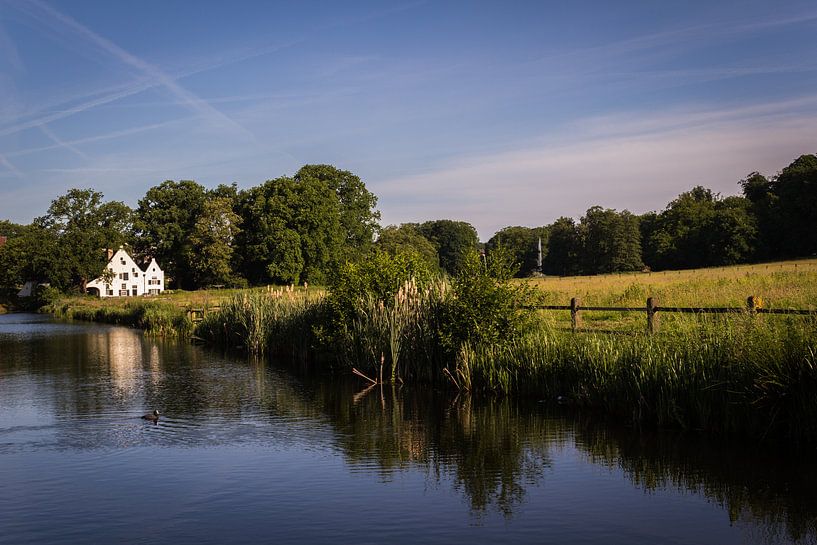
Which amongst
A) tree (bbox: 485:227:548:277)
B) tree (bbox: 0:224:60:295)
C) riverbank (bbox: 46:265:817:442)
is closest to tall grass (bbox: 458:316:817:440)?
riverbank (bbox: 46:265:817:442)

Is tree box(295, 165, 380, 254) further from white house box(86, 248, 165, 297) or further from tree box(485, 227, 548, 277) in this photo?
tree box(485, 227, 548, 277)

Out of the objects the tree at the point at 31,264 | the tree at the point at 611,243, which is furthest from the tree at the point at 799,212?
the tree at the point at 31,264

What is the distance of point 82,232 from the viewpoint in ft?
283

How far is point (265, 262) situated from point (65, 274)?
22.8 m

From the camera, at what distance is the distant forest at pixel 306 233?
76812 millimetres

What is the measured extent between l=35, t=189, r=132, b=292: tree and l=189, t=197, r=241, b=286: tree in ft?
38.1

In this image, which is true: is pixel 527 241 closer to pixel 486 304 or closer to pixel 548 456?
pixel 486 304

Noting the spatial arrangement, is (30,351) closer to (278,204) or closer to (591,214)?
(278,204)

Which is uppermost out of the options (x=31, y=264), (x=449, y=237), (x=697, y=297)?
(x=449, y=237)

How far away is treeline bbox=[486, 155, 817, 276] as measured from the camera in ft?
245

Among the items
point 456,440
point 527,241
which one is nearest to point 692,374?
point 456,440

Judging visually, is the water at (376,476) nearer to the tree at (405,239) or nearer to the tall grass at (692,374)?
the tall grass at (692,374)

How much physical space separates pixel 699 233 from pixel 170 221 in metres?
70.6

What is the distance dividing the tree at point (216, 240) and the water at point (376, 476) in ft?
227
